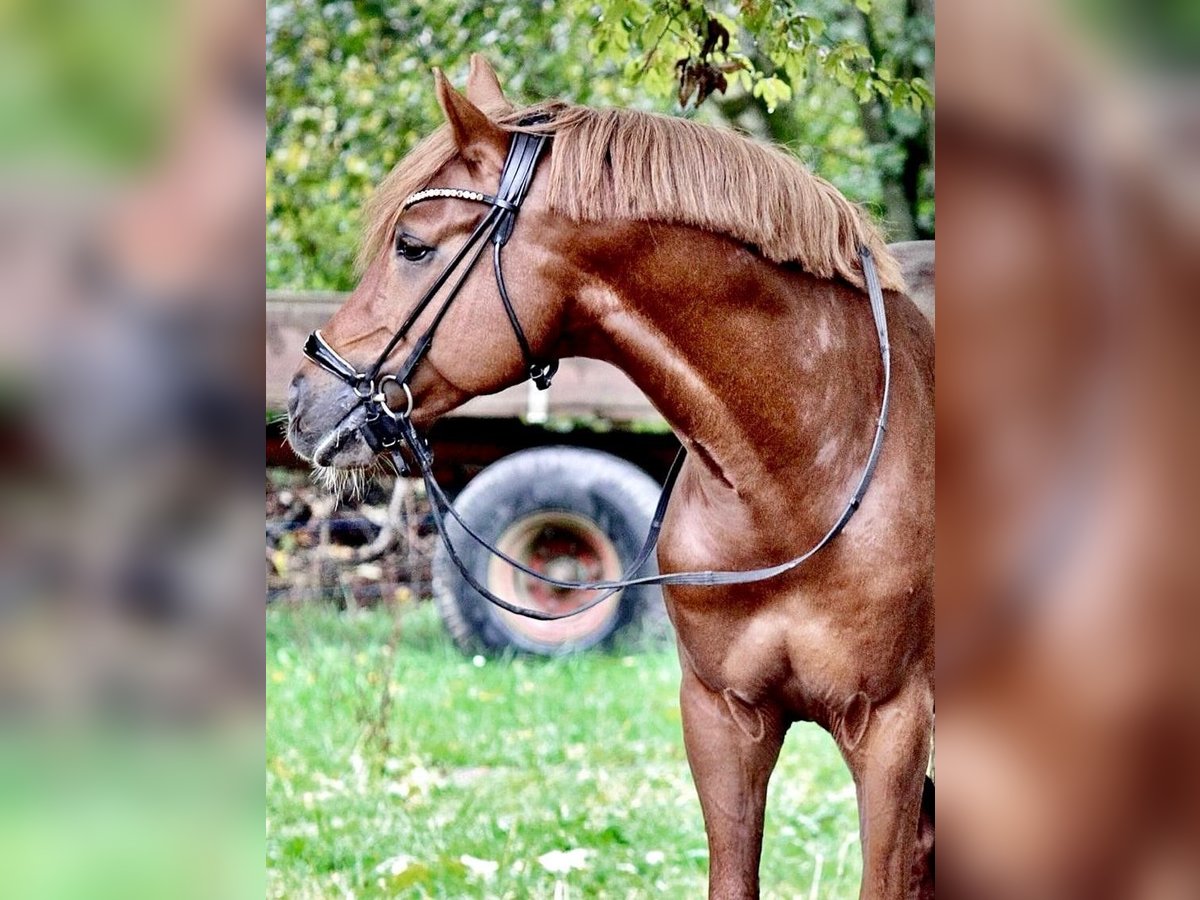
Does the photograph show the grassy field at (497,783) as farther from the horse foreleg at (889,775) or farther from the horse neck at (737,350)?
the horse neck at (737,350)

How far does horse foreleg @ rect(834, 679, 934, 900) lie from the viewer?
2.29m

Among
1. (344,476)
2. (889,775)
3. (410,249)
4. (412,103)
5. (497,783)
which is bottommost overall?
(497,783)

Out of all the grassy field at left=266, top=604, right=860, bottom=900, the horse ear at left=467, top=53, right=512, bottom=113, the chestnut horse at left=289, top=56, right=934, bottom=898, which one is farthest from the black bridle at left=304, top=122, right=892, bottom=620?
the grassy field at left=266, top=604, right=860, bottom=900

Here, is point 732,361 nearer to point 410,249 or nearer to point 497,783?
point 410,249

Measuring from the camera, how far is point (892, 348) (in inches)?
92.5

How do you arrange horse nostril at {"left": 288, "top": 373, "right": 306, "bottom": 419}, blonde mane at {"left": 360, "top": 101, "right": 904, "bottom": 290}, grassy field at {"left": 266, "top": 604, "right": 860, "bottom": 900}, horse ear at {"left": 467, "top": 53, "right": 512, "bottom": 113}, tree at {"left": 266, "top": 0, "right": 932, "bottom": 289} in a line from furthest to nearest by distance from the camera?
tree at {"left": 266, "top": 0, "right": 932, "bottom": 289}, grassy field at {"left": 266, "top": 604, "right": 860, "bottom": 900}, horse ear at {"left": 467, "top": 53, "right": 512, "bottom": 113}, horse nostril at {"left": 288, "top": 373, "right": 306, "bottom": 419}, blonde mane at {"left": 360, "top": 101, "right": 904, "bottom": 290}

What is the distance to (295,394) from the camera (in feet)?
7.34

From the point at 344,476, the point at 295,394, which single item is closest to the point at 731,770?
the point at 344,476

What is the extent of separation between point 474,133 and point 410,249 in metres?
0.24

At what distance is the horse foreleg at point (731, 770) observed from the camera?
2461 mm

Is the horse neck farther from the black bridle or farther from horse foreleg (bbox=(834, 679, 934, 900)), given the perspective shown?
horse foreleg (bbox=(834, 679, 934, 900))

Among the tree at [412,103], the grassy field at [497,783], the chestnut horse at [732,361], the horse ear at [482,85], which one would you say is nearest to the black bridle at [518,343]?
the chestnut horse at [732,361]
